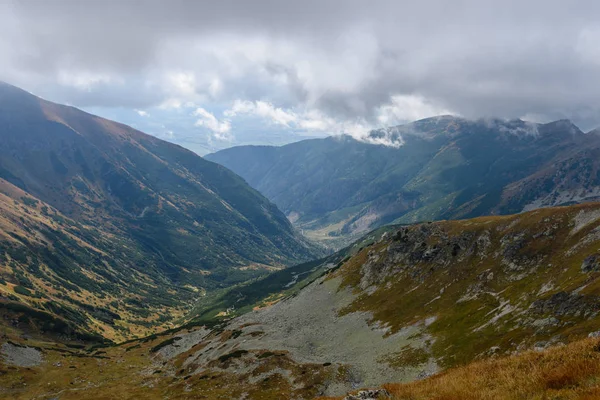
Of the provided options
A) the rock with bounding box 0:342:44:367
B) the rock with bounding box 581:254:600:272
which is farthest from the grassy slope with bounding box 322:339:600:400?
the rock with bounding box 0:342:44:367

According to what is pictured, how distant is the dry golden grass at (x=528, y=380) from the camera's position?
13.9 meters

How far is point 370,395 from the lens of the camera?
70.4 feet

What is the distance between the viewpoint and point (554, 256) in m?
97.1

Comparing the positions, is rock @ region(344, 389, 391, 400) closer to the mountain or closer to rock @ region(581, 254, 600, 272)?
the mountain

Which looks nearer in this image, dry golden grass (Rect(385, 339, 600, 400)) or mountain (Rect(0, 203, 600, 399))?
dry golden grass (Rect(385, 339, 600, 400))

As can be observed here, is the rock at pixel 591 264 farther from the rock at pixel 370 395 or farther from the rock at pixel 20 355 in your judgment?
the rock at pixel 20 355

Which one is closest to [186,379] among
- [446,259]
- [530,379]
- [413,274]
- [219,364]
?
[219,364]

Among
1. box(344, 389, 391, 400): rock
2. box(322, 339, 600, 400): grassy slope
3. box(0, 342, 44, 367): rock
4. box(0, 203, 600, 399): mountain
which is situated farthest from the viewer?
box(0, 342, 44, 367): rock

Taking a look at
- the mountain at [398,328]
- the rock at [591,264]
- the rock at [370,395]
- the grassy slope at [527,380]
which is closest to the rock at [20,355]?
the mountain at [398,328]

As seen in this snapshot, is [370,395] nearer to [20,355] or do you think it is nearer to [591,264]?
[591,264]

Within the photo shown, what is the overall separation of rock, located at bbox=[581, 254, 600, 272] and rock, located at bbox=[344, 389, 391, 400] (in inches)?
3088

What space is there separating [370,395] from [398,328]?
8557 centimetres

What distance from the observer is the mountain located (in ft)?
234

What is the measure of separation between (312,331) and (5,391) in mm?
88813
